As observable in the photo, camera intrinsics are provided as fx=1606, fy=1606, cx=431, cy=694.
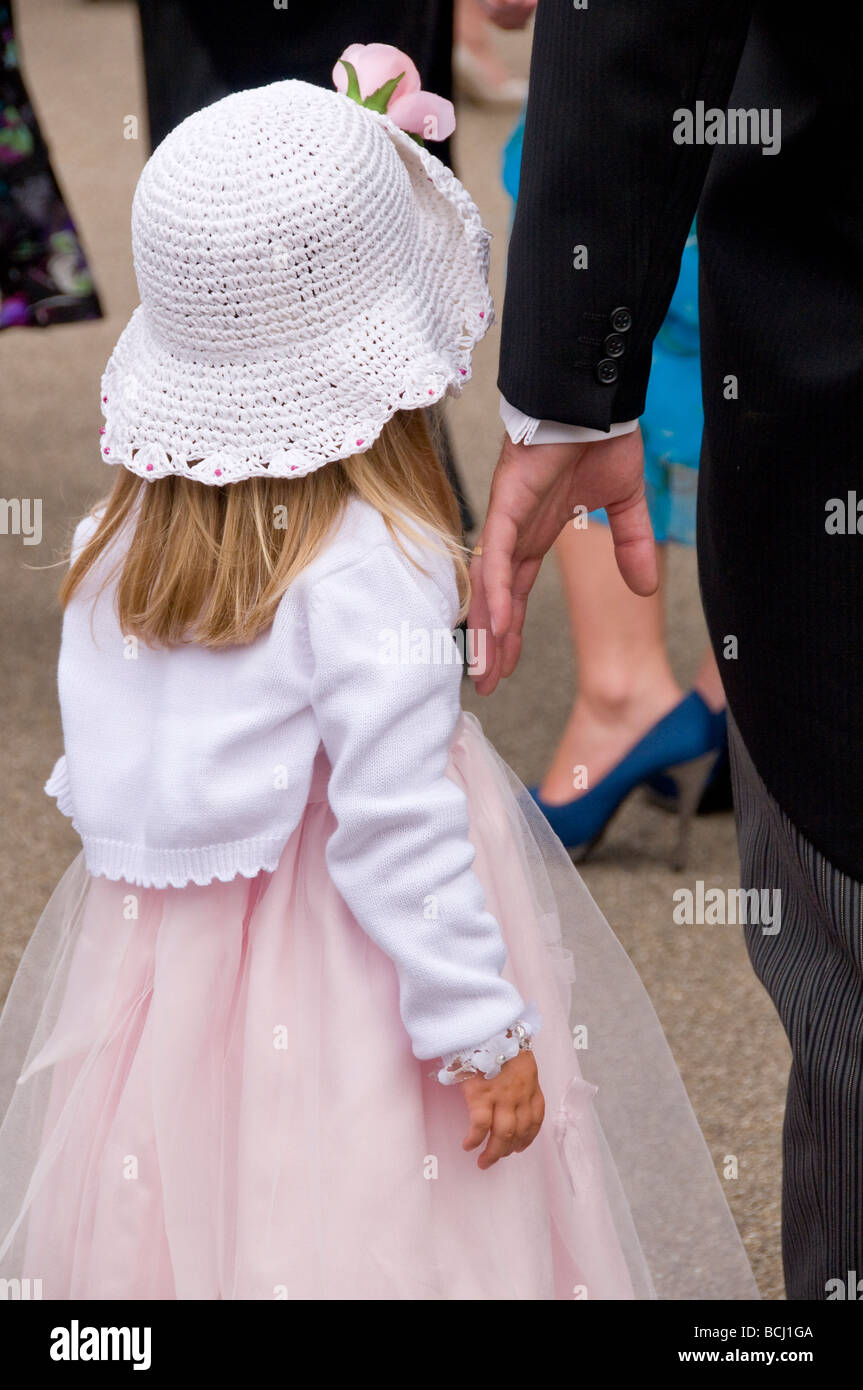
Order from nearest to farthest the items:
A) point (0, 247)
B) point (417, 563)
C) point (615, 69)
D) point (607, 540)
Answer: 1. point (615, 69)
2. point (417, 563)
3. point (607, 540)
4. point (0, 247)

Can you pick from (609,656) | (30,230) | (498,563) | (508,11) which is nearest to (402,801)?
(498,563)

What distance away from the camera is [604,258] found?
45.9 inches

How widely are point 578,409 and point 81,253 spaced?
5.70 feet

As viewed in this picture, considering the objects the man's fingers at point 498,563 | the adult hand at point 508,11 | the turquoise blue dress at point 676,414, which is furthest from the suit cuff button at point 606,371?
the adult hand at point 508,11

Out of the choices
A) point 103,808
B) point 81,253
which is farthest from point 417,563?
point 81,253

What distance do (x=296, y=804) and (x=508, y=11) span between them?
164 cm

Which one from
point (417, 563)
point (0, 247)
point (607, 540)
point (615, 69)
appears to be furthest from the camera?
point (0, 247)

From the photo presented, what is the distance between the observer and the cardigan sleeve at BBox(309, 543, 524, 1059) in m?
1.22

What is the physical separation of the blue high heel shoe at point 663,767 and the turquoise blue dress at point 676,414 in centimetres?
29

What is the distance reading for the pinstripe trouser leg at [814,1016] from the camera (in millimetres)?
1160

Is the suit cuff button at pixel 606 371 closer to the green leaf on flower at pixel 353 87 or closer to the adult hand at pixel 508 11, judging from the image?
the green leaf on flower at pixel 353 87

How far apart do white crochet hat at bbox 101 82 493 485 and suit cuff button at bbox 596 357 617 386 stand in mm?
140

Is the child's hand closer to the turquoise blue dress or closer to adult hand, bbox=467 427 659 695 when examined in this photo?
adult hand, bbox=467 427 659 695
